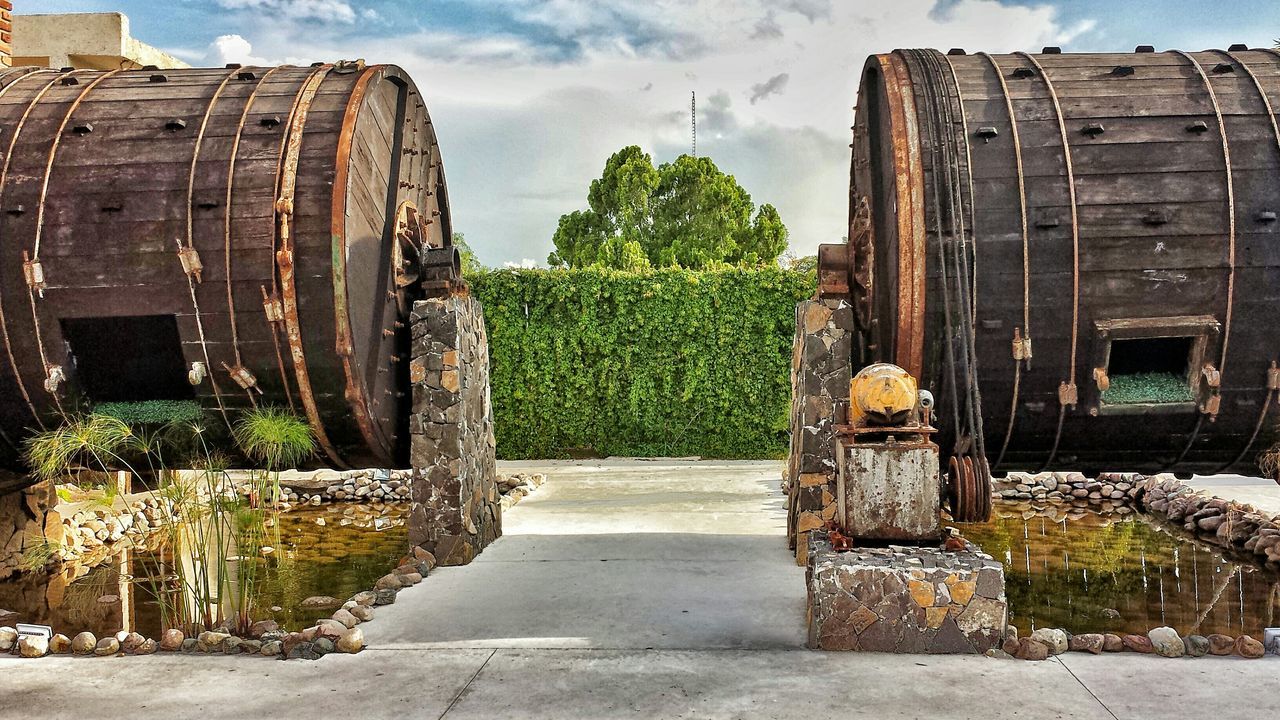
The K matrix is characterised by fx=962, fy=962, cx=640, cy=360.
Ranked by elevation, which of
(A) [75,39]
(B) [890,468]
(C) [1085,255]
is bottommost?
(B) [890,468]

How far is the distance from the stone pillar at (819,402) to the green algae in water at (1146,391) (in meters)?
1.60

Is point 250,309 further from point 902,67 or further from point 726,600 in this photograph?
point 902,67

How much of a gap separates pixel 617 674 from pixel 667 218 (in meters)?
22.0

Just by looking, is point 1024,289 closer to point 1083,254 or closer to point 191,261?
point 1083,254

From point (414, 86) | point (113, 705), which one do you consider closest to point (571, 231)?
point (414, 86)

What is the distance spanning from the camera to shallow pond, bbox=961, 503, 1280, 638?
17.4ft

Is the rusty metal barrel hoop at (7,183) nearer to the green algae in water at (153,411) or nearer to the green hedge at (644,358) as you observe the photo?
the green algae in water at (153,411)

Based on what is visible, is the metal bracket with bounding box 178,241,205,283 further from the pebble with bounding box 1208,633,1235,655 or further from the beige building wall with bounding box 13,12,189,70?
the beige building wall with bounding box 13,12,189,70

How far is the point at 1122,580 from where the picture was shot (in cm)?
626

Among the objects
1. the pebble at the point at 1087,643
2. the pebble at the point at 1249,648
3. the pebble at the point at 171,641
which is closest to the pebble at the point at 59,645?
the pebble at the point at 171,641

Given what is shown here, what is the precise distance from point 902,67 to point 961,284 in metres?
1.52

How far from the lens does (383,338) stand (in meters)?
6.67

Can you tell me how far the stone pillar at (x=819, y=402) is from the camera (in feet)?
21.2

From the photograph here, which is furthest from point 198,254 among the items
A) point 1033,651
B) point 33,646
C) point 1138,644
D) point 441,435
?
point 1138,644
